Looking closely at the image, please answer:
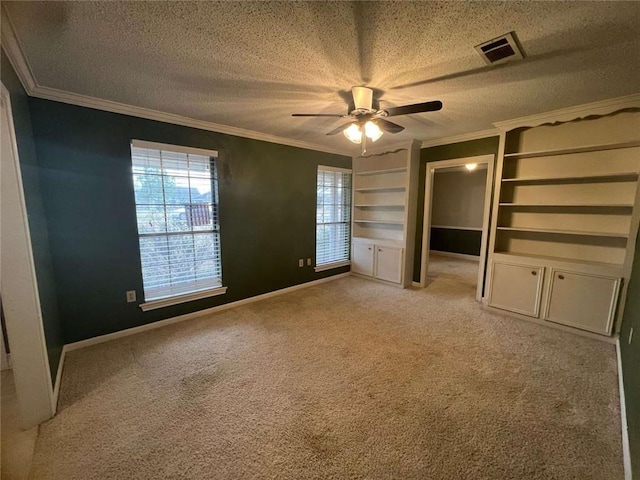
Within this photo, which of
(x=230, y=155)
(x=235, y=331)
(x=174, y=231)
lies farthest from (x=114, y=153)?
(x=235, y=331)

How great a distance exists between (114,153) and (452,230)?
23.3 feet

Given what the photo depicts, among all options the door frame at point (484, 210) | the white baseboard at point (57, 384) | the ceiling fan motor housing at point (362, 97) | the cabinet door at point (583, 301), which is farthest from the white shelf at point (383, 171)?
the white baseboard at point (57, 384)

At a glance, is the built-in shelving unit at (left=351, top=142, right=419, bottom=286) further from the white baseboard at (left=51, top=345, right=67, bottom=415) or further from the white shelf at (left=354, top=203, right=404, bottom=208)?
the white baseboard at (left=51, top=345, right=67, bottom=415)

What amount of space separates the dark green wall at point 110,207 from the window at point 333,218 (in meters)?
1.10

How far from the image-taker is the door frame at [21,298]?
148 cm

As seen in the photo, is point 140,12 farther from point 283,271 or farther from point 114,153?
point 283,271

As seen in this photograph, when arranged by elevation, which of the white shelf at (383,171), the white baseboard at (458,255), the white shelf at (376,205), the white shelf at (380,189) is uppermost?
the white shelf at (383,171)

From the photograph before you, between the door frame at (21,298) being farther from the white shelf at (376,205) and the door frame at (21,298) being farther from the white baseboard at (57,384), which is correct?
the white shelf at (376,205)

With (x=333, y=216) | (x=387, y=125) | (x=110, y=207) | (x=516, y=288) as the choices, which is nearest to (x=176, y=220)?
(x=110, y=207)

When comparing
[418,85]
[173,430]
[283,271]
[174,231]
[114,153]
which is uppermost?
[418,85]

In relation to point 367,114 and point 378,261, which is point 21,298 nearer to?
point 367,114

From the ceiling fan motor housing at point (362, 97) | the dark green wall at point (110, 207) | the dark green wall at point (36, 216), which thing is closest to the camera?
the dark green wall at point (36, 216)

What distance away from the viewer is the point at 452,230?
699 cm

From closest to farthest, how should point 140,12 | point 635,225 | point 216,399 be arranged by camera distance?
1. point 140,12
2. point 216,399
3. point 635,225
